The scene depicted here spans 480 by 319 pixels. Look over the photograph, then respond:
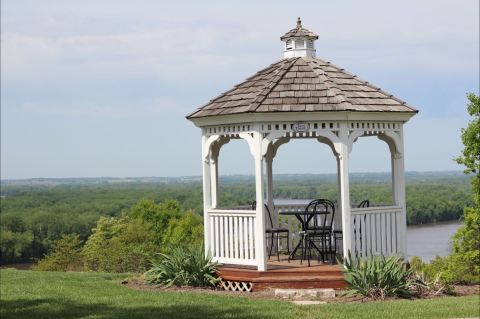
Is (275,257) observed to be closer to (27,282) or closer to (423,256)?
(27,282)

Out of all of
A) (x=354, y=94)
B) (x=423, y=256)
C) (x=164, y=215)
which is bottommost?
(x=423, y=256)

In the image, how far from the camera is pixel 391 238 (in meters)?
Result: 13.5

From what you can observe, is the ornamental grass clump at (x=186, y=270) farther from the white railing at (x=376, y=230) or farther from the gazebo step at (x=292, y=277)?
the white railing at (x=376, y=230)

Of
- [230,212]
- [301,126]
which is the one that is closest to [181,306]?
[230,212]

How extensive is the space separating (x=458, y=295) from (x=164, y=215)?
49.5 metres

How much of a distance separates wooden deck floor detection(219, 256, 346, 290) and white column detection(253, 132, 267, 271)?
0.21m

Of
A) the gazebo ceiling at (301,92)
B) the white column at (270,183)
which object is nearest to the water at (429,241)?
the white column at (270,183)

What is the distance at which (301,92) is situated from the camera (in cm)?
1306

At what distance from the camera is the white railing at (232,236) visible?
42.5 feet

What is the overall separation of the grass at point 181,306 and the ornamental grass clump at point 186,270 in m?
0.72

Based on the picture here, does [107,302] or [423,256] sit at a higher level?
[107,302]

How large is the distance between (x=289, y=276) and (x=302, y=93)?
3198 mm

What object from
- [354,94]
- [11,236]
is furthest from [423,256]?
[354,94]

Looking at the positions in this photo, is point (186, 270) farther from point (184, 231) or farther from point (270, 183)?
point (184, 231)
